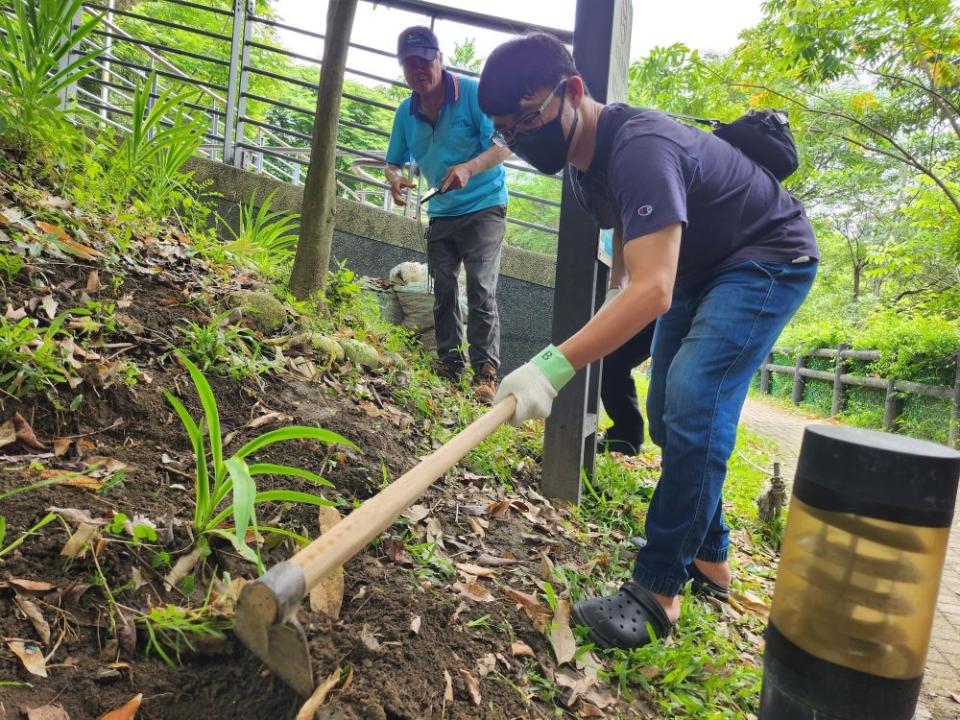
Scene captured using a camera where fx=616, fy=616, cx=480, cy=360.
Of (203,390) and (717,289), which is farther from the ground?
(717,289)

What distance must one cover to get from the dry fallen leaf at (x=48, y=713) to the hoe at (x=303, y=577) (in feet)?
1.05

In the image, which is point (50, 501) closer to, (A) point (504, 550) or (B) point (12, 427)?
(B) point (12, 427)

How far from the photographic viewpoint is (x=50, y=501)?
145 centimetres

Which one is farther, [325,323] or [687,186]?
[325,323]

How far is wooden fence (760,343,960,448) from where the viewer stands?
834cm

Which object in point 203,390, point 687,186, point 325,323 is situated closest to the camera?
point 203,390

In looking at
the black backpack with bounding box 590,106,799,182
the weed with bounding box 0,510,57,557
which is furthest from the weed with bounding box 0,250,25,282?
the black backpack with bounding box 590,106,799,182

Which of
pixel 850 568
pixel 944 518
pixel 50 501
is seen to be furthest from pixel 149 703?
pixel 944 518

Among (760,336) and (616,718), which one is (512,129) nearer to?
(760,336)

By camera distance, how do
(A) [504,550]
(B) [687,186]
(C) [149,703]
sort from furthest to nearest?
(A) [504,550], (B) [687,186], (C) [149,703]

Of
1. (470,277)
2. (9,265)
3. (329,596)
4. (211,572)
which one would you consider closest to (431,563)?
(329,596)

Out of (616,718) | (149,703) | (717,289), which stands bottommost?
(616,718)

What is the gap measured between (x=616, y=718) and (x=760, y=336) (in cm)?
121

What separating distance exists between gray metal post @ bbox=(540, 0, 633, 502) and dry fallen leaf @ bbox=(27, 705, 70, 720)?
2.06 m
